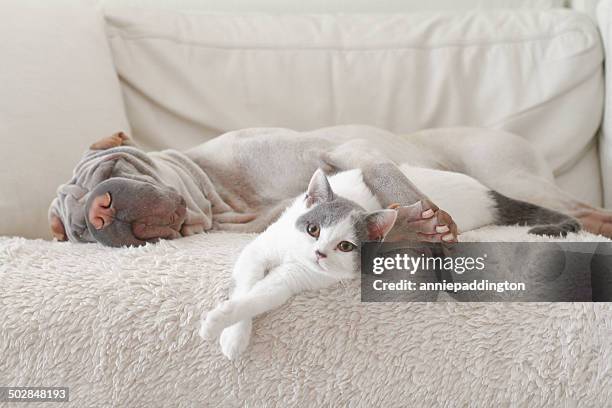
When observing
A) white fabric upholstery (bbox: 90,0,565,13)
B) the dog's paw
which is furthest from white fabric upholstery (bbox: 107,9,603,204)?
the dog's paw

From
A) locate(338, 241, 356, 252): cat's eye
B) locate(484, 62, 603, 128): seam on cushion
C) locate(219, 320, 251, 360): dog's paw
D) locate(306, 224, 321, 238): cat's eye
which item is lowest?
locate(484, 62, 603, 128): seam on cushion

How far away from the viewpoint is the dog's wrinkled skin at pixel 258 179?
1.28m

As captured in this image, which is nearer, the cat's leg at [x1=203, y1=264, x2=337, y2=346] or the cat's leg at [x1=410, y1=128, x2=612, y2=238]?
the cat's leg at [x1=203, y1=264, x2=337, y2=346]

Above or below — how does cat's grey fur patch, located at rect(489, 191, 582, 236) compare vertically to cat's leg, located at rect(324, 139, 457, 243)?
below

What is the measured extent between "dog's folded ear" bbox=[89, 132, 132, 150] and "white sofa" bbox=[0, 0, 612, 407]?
23 centimetres

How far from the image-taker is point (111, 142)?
1.45m

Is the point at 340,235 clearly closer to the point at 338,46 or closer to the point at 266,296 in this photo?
the point at 266,296

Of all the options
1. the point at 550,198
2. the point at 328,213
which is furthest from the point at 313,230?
the point at 550,198

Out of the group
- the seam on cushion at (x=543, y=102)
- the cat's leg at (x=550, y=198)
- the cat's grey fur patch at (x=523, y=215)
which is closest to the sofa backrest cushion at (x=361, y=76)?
the seam on cushion at (x=543, y=102)

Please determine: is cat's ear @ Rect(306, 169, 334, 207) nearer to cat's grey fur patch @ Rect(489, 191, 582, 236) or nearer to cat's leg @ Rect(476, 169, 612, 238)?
cat's grey fur patch @ Rect(489, 191, 582, 236)

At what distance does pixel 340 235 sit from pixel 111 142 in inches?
25.3

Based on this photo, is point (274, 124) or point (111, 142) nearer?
point (111, 142)

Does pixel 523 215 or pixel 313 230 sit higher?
pixel 313 230

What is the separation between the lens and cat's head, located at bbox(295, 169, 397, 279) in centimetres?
105
